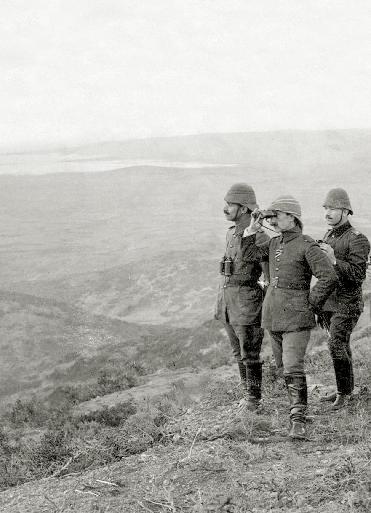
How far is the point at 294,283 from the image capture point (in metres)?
5.07

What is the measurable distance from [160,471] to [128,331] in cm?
2321

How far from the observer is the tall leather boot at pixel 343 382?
5.63 meters

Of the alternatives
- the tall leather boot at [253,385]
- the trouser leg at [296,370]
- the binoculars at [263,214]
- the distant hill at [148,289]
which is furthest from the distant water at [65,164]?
the trouser leg at [296,370]

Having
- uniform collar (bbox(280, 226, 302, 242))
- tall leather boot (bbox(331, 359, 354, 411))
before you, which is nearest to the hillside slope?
tall leather boot (bbox(331, 359, 354, 411))

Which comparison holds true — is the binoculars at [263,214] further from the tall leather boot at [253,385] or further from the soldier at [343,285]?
the tall leather boot at [253,385]

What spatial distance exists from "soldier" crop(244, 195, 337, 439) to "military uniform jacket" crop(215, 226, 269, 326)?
388 millimetres

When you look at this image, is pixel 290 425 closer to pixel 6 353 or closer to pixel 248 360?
pixel 248 360

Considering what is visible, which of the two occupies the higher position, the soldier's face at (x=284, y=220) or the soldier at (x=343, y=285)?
the soldier's face at (x=284, y=220)

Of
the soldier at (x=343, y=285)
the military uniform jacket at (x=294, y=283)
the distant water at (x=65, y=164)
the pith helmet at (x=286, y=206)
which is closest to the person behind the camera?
the military uniform jacket at (x=294, y=283)

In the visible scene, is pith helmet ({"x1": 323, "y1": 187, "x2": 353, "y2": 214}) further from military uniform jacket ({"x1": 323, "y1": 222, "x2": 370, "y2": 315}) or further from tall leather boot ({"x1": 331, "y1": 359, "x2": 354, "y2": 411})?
tall leather boot ({"x1": 331, "y1": 359, "x2": 354, "y2": 411})

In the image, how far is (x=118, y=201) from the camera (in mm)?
77188

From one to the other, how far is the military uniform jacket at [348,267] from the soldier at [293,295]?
1.64 ft

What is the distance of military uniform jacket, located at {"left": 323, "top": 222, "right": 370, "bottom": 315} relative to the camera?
17.7ft

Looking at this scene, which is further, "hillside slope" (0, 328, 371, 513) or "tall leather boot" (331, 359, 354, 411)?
"tall leather boot" (331, 359, 354, 411)
